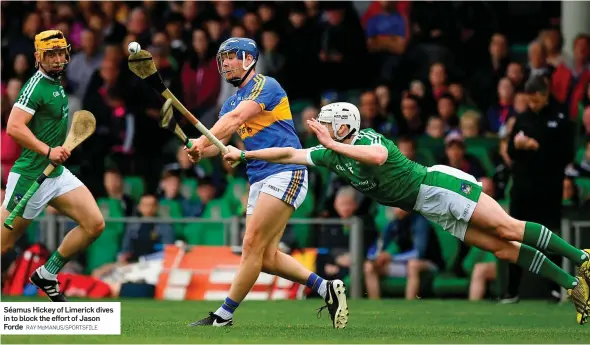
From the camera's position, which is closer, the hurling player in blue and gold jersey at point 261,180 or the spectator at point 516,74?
the hurling player in blue and gold jersey at point 261,180

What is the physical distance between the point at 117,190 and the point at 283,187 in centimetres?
710

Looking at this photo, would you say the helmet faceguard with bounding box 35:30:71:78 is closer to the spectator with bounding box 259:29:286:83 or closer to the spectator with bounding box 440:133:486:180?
the spectator with bounding box 440:133:486:180

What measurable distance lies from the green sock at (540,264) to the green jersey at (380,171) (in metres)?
1.08

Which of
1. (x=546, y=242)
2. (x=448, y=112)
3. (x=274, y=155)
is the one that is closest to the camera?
(x=274, y=155)

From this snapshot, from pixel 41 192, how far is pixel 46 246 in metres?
4.98

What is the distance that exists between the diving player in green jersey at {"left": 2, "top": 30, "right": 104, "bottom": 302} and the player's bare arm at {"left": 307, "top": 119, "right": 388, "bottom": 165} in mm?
2840

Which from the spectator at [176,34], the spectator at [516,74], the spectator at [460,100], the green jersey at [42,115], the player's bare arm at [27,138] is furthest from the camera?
the spectator at [176,34]

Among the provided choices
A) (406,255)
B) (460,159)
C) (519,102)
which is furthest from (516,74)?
(406,255)

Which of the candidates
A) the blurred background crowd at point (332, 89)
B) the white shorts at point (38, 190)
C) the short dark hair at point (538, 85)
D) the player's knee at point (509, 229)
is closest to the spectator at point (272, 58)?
the blurred background crowd at point (332, 89)

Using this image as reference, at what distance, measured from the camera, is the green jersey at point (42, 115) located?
12.3 metres

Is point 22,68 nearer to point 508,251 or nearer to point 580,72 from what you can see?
point 580,72

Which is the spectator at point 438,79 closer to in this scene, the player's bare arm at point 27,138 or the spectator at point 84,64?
the spectator at point 84,64

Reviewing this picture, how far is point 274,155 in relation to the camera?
10.9 meters

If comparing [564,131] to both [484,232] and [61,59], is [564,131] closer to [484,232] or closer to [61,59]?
[484,232]
